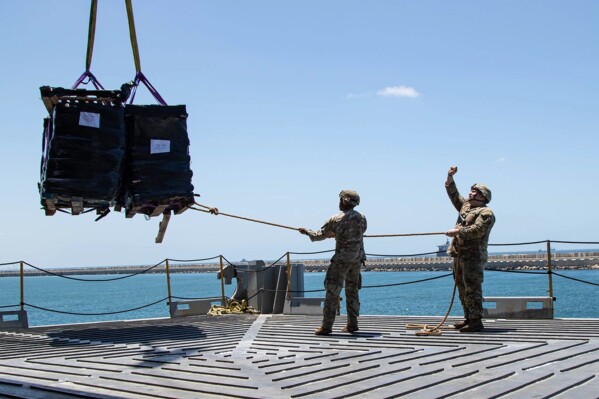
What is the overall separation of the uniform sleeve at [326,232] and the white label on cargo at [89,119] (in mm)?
3126

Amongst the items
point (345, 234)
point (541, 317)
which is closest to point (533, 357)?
point (345, 234)

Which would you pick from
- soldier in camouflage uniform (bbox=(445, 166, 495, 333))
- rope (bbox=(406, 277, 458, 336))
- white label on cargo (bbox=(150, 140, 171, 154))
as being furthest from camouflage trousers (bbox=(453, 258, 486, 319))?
white label on cargo (bbox=(150, 140, 171, 154))

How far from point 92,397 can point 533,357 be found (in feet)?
12.7

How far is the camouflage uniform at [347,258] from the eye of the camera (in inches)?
371

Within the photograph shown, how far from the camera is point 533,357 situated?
669cm

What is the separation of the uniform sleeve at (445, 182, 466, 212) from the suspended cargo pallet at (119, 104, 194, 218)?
3.42 meters

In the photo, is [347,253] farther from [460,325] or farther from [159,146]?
[159,146]

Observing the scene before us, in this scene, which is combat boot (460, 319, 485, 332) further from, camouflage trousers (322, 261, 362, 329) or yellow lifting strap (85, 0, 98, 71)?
yellow lifting strap (85, 0, 98, 71)

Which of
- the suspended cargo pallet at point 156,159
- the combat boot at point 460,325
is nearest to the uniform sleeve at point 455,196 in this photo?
the combat boot at point 460,325

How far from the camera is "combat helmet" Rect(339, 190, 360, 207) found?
951 cm

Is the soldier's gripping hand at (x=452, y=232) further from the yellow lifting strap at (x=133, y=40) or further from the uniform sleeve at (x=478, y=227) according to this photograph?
the yellow lifting strap at (x=133, y=40)

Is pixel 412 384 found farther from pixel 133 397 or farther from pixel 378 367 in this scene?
pixel 133 397

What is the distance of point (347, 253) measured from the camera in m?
9.44

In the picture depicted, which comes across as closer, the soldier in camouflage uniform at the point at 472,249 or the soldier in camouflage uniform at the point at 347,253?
the soldier in camouflage uniform at the point at 472,249
